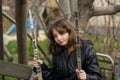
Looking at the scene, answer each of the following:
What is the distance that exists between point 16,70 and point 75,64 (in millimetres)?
1041

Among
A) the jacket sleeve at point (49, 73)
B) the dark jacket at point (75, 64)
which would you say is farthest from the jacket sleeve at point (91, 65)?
the jacket sleeve at point (49, 73)

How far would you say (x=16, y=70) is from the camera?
4.25m

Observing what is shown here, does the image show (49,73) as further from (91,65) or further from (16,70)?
(16,70)

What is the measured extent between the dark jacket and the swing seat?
27.5 inches

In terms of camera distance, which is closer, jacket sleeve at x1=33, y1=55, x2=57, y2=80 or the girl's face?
the girl's face

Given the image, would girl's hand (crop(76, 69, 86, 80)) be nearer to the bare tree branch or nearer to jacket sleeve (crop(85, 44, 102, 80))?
jacket sleeve (crop(85, 44, 102, 80))

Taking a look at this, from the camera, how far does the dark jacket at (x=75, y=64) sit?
3381 mm

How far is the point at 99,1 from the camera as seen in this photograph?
6.52 meters

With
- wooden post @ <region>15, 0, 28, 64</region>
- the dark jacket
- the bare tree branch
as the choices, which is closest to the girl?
the dark jacket

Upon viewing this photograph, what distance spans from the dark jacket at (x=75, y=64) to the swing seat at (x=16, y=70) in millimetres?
698

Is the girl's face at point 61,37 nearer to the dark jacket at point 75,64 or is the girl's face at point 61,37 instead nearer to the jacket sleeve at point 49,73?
the dark jacket at point 75,64

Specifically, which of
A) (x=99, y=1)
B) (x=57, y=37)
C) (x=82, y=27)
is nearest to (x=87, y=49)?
(x=57, y=37)

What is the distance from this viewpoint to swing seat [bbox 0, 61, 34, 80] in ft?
13.8

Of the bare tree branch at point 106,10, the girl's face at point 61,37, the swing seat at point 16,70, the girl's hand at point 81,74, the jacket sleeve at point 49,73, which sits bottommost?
the swing seat at point 16,70
